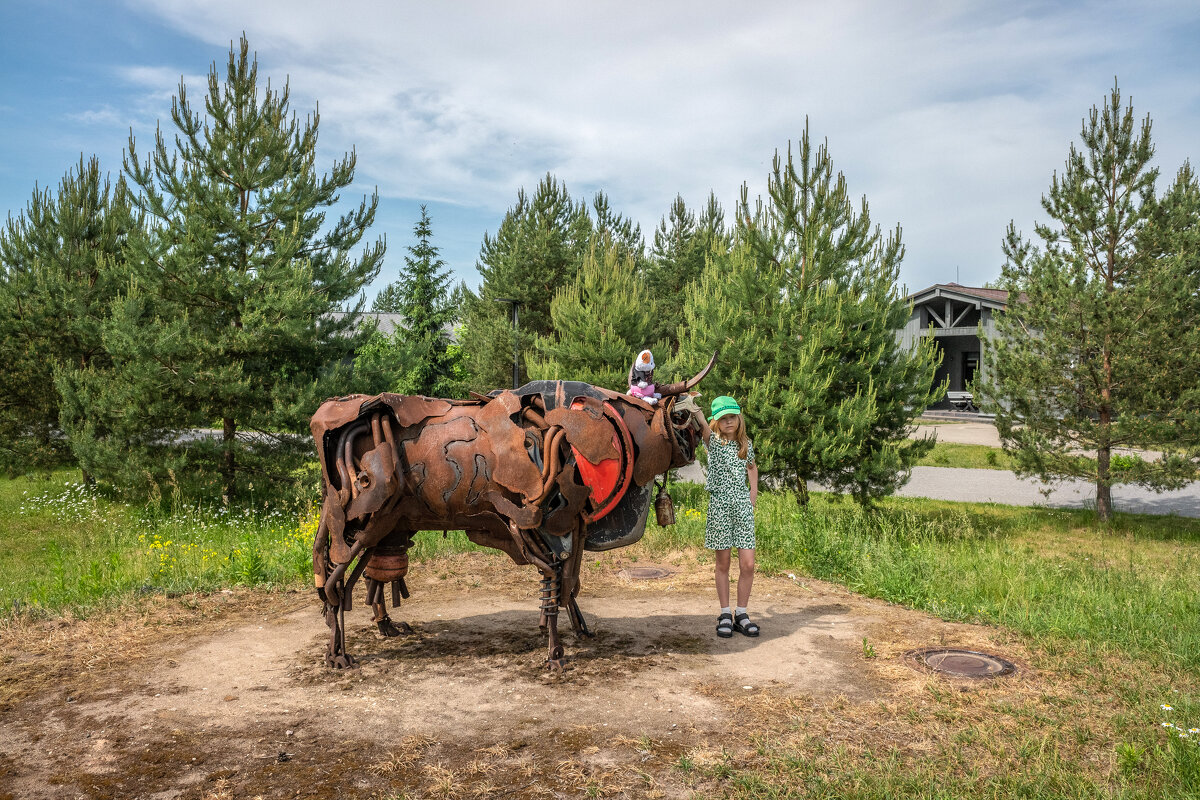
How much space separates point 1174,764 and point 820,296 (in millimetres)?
8812

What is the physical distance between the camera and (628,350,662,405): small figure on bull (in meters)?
5.67

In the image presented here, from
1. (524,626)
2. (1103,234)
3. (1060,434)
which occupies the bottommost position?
(524,626)

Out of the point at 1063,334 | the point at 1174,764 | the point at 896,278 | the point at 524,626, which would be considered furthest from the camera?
the point at 1063,334

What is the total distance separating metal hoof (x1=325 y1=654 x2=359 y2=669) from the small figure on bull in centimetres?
272

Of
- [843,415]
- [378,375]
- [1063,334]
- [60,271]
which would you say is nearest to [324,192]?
[378,375]

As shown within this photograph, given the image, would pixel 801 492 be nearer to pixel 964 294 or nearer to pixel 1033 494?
pixel 1033 494

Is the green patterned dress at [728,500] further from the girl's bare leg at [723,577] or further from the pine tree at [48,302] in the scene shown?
the pine tree at [48,302]

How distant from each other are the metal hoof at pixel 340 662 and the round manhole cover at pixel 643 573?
341 cm

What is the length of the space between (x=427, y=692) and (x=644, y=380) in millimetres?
2665

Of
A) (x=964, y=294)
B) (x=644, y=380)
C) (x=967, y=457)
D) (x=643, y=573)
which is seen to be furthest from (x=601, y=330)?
(x=964, y=294)

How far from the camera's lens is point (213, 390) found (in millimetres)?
12766

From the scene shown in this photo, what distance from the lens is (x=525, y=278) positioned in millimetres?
24266

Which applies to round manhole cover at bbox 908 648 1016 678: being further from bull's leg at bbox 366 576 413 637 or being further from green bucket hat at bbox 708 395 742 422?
bull's leg at bbox 366 576 413 637

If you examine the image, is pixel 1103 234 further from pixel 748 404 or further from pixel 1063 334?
pixel 748 404
